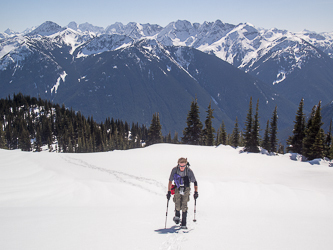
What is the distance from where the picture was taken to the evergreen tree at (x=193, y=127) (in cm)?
5647

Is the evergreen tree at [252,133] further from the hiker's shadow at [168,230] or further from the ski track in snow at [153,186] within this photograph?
the hiker's shadow at [168,230]

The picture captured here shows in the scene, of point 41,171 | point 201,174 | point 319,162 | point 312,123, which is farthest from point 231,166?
point 312,123

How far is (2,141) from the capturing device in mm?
79062

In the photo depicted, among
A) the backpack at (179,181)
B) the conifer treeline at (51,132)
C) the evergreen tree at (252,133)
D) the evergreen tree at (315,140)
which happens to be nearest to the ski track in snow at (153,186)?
the backpack at (179,181)

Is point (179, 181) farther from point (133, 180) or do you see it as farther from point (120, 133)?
point (120, 133)

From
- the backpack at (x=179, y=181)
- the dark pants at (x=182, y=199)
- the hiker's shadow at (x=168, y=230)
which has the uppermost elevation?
the backpack at (x=179, y=181)

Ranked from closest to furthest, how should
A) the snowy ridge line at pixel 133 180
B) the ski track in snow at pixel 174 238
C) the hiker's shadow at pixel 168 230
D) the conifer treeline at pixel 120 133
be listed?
the ski track in snow at pixel 174 238 → the hiker's shadow at pixel 168 230 → the snowy ridge line at pixel 133 180 → the conifer treeline at pixel 120 133

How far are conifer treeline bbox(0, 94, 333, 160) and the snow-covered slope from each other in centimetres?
1570

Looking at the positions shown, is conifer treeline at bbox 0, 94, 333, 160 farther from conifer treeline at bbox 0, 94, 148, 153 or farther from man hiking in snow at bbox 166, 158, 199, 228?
man hiking in snow at bbox 166, 158, 199, 228

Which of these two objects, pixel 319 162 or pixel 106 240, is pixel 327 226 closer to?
pixel 106 240

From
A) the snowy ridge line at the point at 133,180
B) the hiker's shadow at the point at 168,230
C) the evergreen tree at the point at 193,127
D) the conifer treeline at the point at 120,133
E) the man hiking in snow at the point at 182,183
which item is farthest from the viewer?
the evergreen tree at the point at 193,127

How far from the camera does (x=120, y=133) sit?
106375 millimetres

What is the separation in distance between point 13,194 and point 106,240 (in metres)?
9.45

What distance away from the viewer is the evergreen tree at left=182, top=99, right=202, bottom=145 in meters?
56.5
